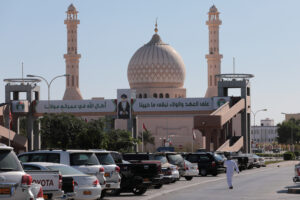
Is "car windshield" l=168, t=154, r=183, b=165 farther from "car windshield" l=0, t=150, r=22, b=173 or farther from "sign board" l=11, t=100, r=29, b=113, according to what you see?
"sign board" l=11, t=100, r=29, b=113

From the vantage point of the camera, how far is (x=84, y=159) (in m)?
22.8

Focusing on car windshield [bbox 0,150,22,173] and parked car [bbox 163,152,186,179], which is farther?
parked car [bbox 163,152,186,179]

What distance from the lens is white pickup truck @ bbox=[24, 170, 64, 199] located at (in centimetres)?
1734

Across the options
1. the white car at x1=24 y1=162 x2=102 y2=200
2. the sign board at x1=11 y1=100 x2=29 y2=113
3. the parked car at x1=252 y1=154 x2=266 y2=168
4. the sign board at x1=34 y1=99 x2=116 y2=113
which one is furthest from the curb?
the sign board at x1=34 y1=99 x2=116 y2=113

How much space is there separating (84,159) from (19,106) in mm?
74659

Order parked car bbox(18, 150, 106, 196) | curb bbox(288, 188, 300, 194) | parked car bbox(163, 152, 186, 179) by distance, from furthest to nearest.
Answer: parked car bbox(163, 152, 186, 179) < curb bbox(288, 188, 300, 194) < parked car bbox(18, 150, 106, 196)

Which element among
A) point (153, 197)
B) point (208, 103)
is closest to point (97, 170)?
point (153, 197)

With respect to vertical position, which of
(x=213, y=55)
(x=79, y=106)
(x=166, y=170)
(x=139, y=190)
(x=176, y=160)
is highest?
(x=213, y=55)

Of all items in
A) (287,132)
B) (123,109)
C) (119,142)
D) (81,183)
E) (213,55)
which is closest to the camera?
(81,183)

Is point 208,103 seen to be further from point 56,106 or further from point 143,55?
point 143,55

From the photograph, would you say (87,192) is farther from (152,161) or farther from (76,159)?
(152,161)

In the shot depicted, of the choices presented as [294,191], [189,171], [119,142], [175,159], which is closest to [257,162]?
[119,142]

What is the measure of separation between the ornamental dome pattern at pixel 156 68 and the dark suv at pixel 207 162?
78.0 meters

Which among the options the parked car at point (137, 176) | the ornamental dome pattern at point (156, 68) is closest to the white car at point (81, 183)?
the parked car at point (137, 176)
